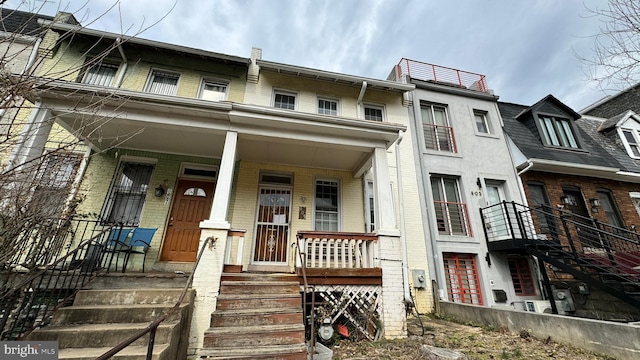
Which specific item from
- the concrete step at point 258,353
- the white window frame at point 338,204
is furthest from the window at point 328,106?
the concrete step at point 258,353


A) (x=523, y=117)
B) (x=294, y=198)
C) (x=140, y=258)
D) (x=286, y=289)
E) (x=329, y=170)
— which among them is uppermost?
(x=523, y=117)

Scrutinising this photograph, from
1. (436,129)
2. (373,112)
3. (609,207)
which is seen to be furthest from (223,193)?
(609,207)

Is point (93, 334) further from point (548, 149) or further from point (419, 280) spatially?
point (548, 149)

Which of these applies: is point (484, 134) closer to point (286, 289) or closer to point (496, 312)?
point (496, 312)

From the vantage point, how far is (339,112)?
7547 mm

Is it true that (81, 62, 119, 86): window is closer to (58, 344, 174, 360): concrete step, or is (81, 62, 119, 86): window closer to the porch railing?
(58, 344, 174, 360): concrete step

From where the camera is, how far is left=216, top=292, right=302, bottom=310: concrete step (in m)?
3.57

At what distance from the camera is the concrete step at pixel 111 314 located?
3027mm

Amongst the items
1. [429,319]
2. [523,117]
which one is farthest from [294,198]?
[523,117]

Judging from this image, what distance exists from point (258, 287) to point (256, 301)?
255 millimetres

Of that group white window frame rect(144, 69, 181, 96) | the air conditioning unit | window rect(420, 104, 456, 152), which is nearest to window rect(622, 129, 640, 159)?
window rect(420, 104, 456, 152)

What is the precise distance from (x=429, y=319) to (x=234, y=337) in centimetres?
455

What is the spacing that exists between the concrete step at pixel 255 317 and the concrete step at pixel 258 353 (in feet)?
1.26

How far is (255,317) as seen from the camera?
134 inches
